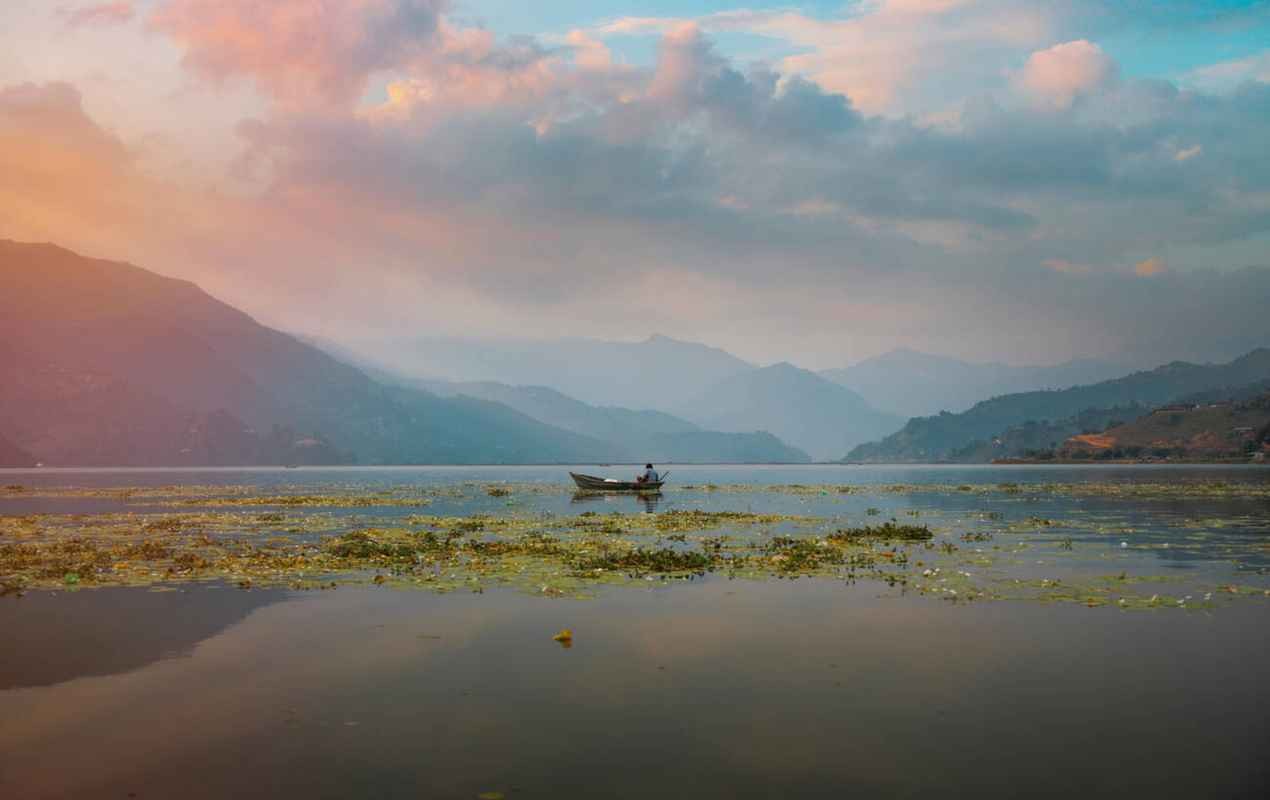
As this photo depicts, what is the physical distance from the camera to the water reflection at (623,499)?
7400 centimetres

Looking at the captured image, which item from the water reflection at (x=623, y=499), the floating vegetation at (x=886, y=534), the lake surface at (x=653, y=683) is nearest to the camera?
the lake surface at (x=653, y=683)

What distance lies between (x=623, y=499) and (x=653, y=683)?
73.1 meters

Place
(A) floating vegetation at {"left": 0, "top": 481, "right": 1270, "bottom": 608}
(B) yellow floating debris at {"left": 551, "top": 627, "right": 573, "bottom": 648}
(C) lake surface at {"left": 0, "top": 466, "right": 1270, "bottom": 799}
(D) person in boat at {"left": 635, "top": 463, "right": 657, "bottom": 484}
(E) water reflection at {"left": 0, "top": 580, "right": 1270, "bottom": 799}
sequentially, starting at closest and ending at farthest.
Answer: (E) water reflection at {"left": 0, "top": 580, "right": 1270, "bottom": 799}, (C) lake surface at {"left": 0, "top": 466, "right": 1270, "bottom": 799}, (B) yellow floating debris at {"left": 551, "top": 627, "right": 573, "bottom": 648}, (A) floating vegetation at {"left": 0, "top": 481, "right": 1270, "bottom": 608}, (D) person in boat at {"left": 635, "top": 463, "right": 657, "bottom": 484}

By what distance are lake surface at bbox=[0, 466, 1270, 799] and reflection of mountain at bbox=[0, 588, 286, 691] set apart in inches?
4.8

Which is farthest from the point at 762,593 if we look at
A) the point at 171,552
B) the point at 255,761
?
the point at 171,552

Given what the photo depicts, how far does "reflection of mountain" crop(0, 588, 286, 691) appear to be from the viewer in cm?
1878

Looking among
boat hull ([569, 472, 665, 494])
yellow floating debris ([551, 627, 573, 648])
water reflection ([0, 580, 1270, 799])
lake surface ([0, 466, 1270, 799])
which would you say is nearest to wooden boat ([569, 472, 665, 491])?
boat hull ([569, 472, 665, 494])

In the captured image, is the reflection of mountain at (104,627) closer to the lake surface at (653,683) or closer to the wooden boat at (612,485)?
the lake surface at (653,683)

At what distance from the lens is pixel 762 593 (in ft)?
92.0

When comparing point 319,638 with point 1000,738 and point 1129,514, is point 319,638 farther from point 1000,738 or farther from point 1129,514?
point 1129,514

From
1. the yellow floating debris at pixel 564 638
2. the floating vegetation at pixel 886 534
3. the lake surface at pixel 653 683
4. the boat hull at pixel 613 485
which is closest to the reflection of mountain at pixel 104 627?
the lake surface at pixel 653 683

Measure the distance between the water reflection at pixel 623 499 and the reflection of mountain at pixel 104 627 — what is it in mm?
44956

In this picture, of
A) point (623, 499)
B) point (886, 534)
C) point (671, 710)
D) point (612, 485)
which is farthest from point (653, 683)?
point (612, 485)

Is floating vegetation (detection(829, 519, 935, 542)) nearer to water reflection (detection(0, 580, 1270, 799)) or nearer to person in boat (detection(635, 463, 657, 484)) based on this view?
water reflection (detection(0, 580, 1270, 799))
